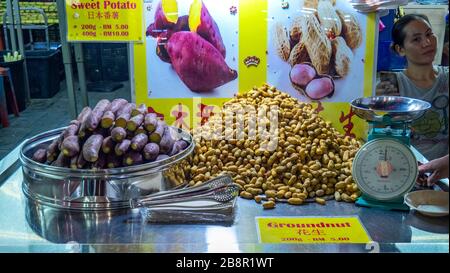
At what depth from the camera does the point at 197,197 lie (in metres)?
1.35

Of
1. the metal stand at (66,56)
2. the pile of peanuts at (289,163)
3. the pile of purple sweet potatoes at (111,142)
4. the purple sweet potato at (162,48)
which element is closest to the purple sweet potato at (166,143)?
the pile of purple sweet potatoes at (111,142)

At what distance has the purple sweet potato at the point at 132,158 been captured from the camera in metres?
1.40

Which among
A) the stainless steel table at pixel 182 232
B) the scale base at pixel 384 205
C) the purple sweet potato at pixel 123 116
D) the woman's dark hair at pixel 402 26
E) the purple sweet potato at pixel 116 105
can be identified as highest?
the woman's dark hair at pixel 402 26

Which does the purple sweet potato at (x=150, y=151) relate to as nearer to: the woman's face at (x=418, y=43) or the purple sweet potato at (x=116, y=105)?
the purple sweet potato at (x=116, y=105)

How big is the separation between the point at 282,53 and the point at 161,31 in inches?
19.2

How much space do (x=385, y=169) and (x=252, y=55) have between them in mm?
885

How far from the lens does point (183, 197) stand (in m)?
1.35

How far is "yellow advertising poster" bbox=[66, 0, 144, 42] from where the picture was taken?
5.55 ft

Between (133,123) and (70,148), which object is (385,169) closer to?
(133,123)

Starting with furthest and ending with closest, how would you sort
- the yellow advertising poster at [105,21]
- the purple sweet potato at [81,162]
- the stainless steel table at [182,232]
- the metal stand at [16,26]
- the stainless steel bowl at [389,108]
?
the metal stand at [16,26], the yellow advertising poster at [105,21], the purple sweet potato at [81,162], the stainless steel bowl at [389,108], the stainless steel table at [182,232]

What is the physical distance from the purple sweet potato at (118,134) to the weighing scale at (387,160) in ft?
2.10
